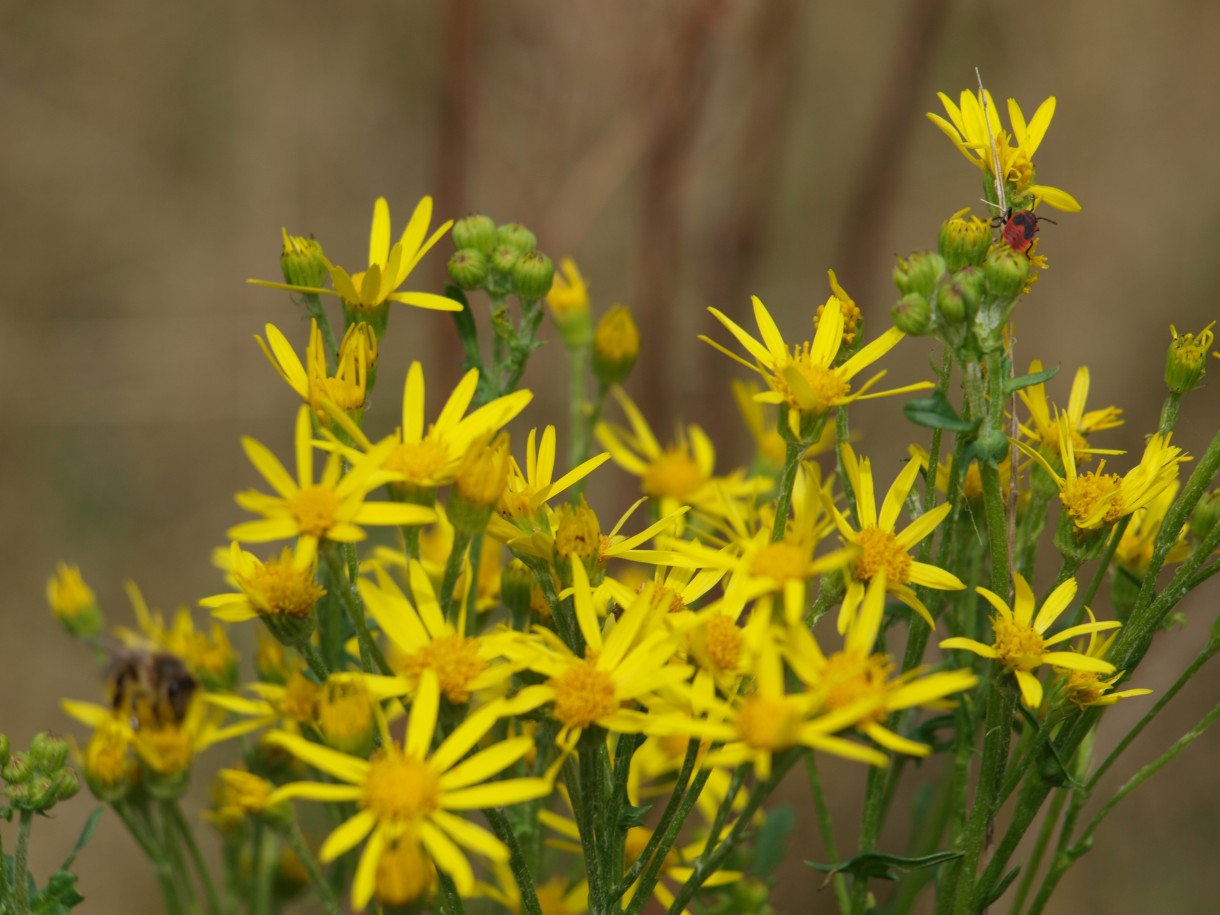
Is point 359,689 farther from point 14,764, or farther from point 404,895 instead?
point 14,764

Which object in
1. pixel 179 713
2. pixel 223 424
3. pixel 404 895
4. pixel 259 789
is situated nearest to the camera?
pixel 404 895

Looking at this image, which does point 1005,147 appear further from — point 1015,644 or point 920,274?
point 1015,644

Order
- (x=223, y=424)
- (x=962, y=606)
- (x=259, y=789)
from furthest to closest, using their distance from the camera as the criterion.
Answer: (x=223, y=424), (x=259, y=789), (x=962, y=606)

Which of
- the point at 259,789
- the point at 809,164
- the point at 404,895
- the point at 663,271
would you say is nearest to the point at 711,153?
the point at 663,271

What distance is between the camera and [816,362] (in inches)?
79.0

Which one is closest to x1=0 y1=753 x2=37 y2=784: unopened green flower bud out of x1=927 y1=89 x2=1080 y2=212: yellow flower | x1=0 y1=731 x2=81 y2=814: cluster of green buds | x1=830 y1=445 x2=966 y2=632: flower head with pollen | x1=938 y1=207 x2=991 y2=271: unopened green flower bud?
x1=0 y1=731 x2=81 y2=814: cluster of green buds

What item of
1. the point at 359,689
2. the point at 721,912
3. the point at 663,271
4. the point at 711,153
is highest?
the point at 711,153

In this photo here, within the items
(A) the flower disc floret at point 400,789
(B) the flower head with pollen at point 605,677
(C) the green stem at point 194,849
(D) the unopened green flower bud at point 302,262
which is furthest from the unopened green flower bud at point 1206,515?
(C) the green stem at point 194,849

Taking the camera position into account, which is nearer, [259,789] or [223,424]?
[259,789]

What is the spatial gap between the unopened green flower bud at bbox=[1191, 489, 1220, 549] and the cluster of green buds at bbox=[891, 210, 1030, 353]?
589 mm

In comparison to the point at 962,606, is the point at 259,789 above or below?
below

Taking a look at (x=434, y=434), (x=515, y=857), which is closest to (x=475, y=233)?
(x=434, y=434)

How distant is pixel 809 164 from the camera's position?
7.95 m

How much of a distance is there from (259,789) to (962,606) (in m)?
1.39
